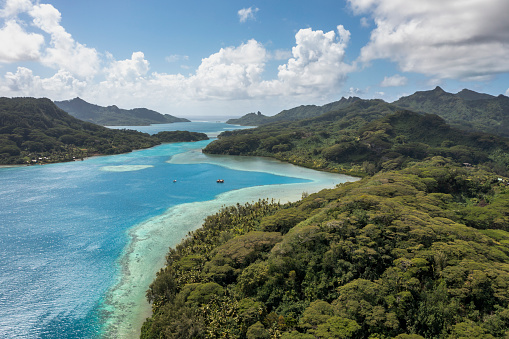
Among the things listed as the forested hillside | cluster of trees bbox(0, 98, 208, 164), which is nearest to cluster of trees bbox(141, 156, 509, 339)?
the forested hillside

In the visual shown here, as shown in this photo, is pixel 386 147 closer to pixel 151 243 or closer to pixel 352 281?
pixel 352 281

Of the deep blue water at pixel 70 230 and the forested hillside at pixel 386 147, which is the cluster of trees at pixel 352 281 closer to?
the deep blue water at pixel 70 230

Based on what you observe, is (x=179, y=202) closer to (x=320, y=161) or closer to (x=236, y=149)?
(x=320, y=161)

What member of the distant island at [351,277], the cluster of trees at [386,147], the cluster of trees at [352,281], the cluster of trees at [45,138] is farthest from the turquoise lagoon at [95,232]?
the cluster of trees at [45,138]

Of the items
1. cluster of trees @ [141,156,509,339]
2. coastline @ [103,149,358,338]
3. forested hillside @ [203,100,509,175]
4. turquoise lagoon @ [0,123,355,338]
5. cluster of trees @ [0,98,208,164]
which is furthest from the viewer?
cluster of trees @ [0,98,208,164]

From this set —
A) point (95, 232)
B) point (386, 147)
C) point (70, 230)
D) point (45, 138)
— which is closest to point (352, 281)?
point (95, 232)

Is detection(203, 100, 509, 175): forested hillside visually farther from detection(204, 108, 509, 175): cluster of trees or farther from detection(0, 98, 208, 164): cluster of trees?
detection(0, 98, 208, 164): cluster of trees

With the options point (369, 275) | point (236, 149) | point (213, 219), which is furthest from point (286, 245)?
point (236, 149)
